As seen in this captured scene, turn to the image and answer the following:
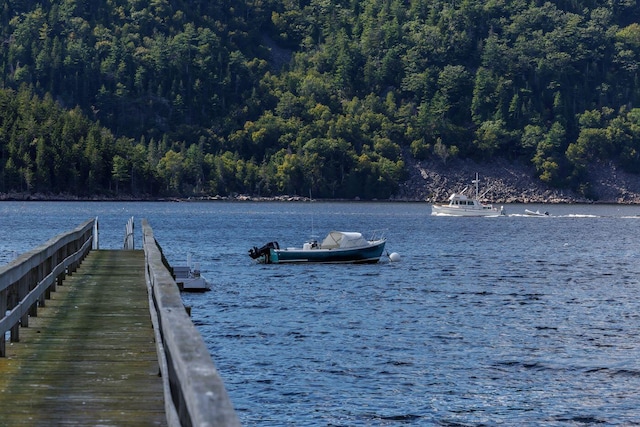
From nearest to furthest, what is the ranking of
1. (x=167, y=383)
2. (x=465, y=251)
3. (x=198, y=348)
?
(x=198, y=348)
(x=167, y=383)
(x=465, y=251)

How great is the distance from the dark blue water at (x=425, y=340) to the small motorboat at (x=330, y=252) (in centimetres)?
109

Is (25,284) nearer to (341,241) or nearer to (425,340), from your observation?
(425,340)

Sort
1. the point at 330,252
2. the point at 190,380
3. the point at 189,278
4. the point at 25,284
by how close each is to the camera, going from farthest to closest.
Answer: the point at 330,252
the point at 189,278
the point at 25,284
the point at 190,380

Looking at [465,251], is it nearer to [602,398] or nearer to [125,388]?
[602,398]

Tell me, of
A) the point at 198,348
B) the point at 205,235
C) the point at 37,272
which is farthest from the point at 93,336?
the point at 205,235

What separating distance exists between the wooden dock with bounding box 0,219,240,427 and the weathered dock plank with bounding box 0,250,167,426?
1 centimetres

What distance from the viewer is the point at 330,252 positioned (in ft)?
254

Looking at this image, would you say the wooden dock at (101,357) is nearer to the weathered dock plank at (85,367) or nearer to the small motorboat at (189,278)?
the weathered dock plank at (85,367)

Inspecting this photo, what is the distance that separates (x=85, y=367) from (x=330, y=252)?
202ft

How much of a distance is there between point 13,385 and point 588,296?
48564mm

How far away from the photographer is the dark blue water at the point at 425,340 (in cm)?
2742

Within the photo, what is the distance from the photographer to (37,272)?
21688mm

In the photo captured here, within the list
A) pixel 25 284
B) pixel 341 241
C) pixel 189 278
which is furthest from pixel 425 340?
pixel 341 241

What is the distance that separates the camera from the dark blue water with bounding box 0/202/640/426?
90.0ft
